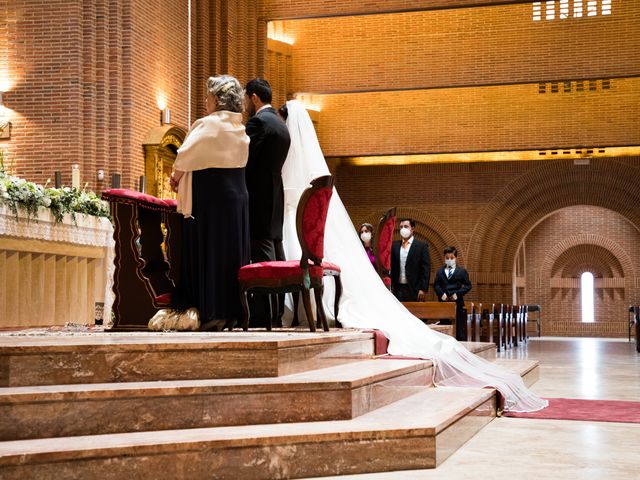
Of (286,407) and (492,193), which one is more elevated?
(492,193)

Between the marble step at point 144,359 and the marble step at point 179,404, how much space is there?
83 millimetres

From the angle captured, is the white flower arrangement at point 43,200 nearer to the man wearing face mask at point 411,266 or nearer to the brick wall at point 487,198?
the man wearing face mask at point 411,266

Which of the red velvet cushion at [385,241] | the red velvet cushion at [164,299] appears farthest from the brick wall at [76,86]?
the red velvet cushion at [164,299]

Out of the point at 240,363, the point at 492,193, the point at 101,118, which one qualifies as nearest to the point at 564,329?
the point at 492,193

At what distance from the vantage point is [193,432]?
4.48 metres

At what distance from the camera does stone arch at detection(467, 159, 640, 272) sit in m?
24.8

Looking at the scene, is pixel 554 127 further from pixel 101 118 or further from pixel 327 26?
pixel 101 118

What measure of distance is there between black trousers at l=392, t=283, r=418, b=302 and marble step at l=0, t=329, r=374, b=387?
28.2ft

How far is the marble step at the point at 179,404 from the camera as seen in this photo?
4.27 m

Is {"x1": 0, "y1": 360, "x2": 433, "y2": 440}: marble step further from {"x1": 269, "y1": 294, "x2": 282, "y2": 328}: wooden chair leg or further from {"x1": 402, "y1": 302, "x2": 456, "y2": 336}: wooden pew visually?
{"x1": 402, "y1": 302, "x2": 456, "y2": 336}: wooden pew

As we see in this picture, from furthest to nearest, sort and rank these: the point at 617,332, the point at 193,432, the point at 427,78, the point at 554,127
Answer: the point at 617,332 < the point at 554,127 < the point at 427,78 < the point at 193,432

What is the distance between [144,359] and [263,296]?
261 cm

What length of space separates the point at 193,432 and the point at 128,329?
275cm

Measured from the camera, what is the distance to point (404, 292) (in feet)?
46.4
